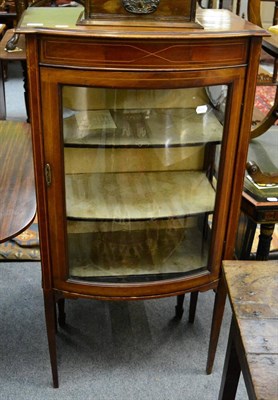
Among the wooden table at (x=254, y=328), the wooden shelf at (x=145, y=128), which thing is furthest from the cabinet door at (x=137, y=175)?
the wooden table at (x=254, y=328)

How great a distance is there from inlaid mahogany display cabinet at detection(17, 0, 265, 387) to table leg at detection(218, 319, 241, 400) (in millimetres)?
234

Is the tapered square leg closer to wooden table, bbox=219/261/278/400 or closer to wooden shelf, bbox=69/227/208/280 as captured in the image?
wooden shelf, bbox=69/227/208/280

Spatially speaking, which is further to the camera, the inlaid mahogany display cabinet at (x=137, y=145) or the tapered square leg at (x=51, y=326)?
the tapered square leg at (x=51, y=326)

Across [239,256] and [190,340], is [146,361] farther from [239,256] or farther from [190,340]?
[239,256]

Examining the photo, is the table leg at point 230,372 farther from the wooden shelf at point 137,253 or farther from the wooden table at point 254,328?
the wooden shelf at point 137,253

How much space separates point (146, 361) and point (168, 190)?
1.91ft

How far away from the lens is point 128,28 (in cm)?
101

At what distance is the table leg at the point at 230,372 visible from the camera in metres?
1.09

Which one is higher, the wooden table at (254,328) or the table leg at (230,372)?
the wooden table at (254,328)

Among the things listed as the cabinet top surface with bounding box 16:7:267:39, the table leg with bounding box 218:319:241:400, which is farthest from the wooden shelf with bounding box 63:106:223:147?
the table leg with bounding box 218:319:241:400

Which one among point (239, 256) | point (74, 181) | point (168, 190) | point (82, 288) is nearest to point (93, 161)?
point (74, 181)

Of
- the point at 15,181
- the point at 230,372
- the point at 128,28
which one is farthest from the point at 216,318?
the point at 128,28

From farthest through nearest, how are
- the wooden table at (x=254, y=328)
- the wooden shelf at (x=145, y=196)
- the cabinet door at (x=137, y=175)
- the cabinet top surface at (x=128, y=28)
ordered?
the wooden shelf at (x=145, y=196) < the cabinet door at (x=137, y=175) < the cabinet top surface at (x=128, y=28) < the wooden table at (x=254, y=328)

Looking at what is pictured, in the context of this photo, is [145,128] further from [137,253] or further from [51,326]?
[51,326]
